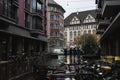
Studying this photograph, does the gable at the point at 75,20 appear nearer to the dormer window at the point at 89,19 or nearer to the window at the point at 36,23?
the dormer window at the point at 89,19

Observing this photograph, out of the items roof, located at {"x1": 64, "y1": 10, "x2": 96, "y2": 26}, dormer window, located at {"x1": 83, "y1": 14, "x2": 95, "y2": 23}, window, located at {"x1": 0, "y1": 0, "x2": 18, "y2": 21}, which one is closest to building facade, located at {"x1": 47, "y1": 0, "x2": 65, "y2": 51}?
dormer window, located at {"x1": 83, "y1": 14, "x2": 95, "y2": 23}

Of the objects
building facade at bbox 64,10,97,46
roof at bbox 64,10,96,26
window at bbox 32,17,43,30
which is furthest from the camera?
roof at bbox 64,10,96,26

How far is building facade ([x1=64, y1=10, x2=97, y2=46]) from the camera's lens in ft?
363

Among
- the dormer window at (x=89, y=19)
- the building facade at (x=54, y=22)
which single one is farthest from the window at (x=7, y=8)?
the dormer window at (x=89, y=19)

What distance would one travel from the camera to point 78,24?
11481 cm

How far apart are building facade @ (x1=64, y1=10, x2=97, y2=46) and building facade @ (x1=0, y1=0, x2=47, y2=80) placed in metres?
62.5

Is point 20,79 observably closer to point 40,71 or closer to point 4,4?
point 40,71

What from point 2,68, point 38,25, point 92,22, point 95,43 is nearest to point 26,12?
point 38,25

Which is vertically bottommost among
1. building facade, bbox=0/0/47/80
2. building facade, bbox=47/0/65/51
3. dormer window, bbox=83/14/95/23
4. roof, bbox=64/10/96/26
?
building facade, bbox=0/0/47/80

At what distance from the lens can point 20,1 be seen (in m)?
→ 34.4

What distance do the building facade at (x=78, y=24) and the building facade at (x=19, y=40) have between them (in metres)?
62.5

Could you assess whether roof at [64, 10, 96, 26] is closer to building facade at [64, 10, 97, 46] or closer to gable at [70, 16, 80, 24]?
building facade at [64, 10, 97, 46]

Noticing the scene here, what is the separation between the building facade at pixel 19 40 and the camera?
14.1 m

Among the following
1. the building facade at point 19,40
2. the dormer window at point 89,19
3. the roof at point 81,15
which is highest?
the roof at point 81,15
